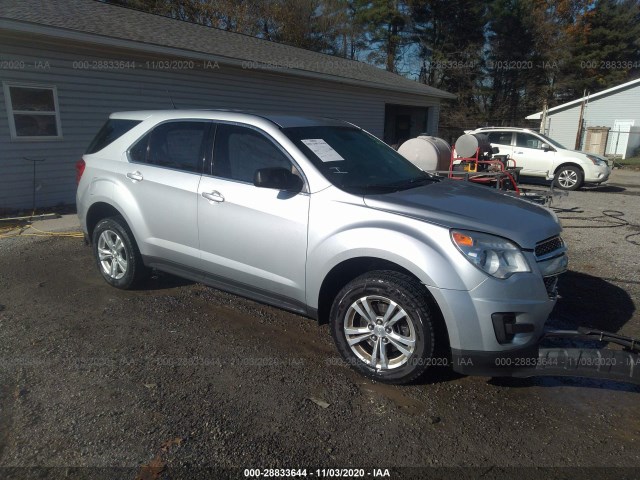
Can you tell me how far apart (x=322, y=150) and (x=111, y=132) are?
261 centimetres

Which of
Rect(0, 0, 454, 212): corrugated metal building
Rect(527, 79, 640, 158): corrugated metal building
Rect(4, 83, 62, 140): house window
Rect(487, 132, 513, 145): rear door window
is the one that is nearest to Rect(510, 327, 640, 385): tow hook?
Rect(0, 0, 454, 212): corrugated metal building

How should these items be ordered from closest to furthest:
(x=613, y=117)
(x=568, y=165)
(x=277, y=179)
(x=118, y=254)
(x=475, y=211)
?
(x=475, y=211)
(x=277, y=179)
(x=118, y=254)
(x=568, y=165)
(x=613, y=117)

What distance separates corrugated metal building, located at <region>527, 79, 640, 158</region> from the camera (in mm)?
28422

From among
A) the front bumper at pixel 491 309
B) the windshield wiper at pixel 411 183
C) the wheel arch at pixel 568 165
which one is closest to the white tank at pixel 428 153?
the windshield wiper at pixel 411 183

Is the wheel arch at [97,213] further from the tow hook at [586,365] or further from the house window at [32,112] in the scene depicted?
the house window at [32,112]

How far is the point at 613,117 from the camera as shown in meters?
29.6

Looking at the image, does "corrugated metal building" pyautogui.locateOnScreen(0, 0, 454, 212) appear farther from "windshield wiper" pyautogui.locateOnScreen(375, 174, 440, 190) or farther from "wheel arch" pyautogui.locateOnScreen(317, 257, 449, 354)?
"wheel arch" pyautogui.locateOnScreen(317, 257, 449, 354)

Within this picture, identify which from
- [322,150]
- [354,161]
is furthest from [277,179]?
[354,161]

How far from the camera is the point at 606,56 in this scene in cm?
4016

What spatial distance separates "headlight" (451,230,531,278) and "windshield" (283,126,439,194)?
85 cm

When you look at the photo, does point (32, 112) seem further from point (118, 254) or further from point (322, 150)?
point (322, 150)

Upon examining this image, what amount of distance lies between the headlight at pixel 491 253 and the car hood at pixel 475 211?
53mm

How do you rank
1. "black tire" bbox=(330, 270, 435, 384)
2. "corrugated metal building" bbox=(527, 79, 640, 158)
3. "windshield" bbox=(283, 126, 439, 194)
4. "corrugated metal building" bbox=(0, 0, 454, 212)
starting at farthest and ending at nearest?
1. "corrugated metal building" bbox=(527, 79, 640, 158)
2. "corrugated metal building" bbox=(0, 0, 454, 212)
3. "windshield" bbox=(283, 126, 439, 194)
4. "black tire" bbox=(330, 270, 435, 384)

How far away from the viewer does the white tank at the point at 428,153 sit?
894 cm
